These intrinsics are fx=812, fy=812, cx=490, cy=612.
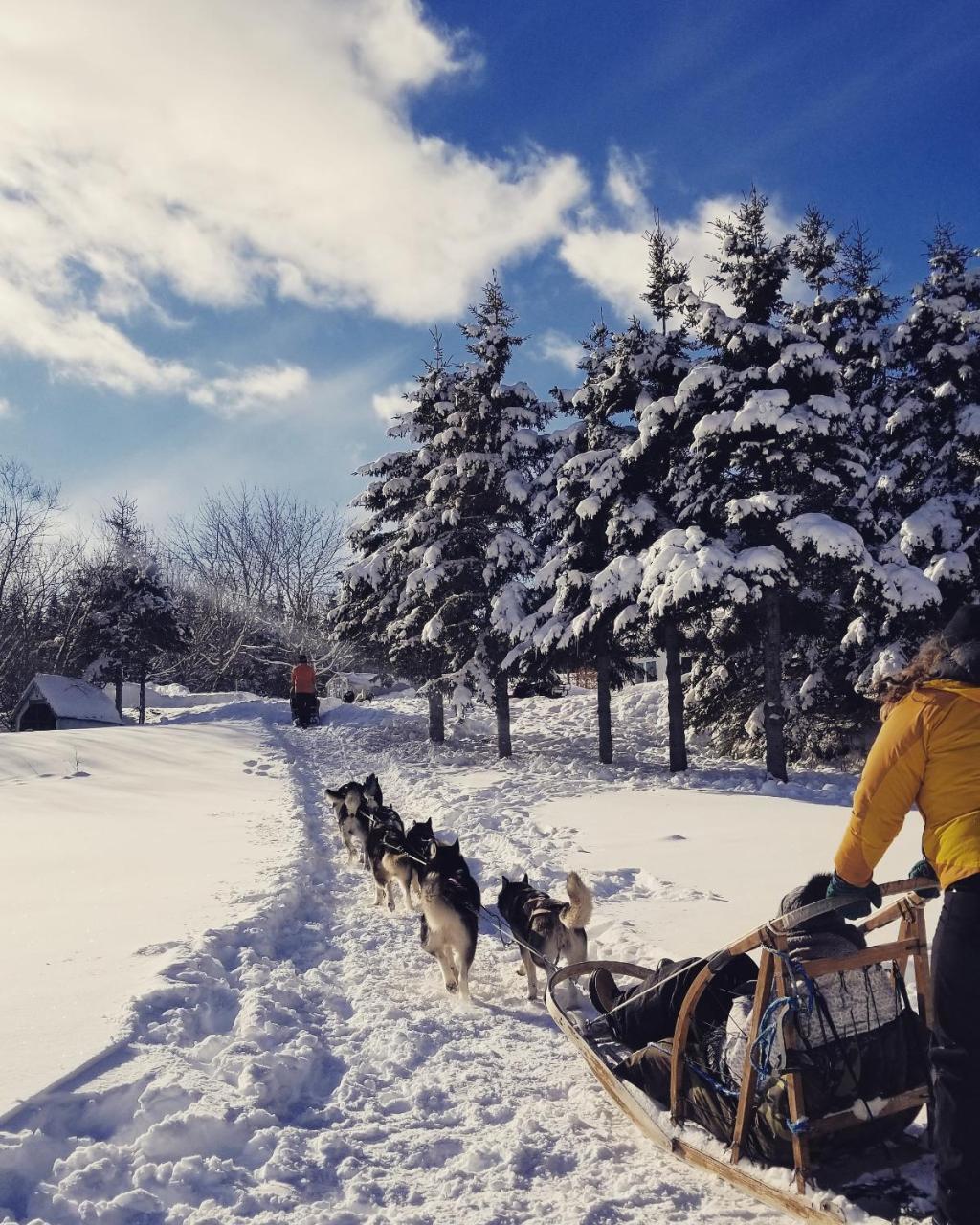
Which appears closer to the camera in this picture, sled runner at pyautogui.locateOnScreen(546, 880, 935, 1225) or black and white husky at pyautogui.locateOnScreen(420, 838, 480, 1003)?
sled runner at pyautogui.locateOnScreen(546, 880, 935, 1225)

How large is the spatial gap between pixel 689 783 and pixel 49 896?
1074cm

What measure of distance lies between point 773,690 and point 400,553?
1072cm

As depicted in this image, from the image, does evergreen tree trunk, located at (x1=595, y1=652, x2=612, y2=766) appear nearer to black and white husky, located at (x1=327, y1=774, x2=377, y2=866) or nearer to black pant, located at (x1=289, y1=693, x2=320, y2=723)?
black and white husky, located at (x1=327, y1=774, x2=377, y2=866)

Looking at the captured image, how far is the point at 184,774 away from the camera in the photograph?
16.0 m

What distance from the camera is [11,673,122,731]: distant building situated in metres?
29.9

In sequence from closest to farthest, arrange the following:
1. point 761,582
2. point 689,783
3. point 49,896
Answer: point 49,896
point 761,582
point 689,783

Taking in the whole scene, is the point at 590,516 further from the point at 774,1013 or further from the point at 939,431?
the point at 774,1013

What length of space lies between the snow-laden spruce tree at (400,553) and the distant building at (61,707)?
1181 centimetres

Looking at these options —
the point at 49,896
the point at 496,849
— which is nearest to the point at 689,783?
the point at 496,849

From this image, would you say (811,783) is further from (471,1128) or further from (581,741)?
(471,1128)

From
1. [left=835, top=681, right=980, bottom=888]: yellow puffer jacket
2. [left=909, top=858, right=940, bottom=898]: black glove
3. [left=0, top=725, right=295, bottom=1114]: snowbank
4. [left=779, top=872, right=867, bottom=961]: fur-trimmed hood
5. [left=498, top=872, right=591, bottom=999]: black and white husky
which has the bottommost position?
[left=0, top=725, right=295, bottom=1114]: snowbank

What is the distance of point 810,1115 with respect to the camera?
2873 millimetres

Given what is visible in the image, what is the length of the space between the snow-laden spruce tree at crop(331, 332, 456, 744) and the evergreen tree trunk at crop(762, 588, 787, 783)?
8.07 metres

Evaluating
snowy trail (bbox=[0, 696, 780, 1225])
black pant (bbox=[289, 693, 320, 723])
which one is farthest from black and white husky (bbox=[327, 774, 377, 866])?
black pant (bbox=[289, 693, 320, 723])
